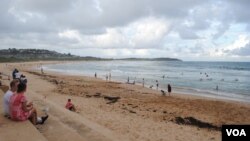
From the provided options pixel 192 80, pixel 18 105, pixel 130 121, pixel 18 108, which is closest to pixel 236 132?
pixel 18 105

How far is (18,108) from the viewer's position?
10.6 meters

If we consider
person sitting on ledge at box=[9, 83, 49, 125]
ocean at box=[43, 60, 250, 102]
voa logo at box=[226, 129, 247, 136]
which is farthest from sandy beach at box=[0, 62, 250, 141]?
ocean at box=[43, 60, 250, 102]

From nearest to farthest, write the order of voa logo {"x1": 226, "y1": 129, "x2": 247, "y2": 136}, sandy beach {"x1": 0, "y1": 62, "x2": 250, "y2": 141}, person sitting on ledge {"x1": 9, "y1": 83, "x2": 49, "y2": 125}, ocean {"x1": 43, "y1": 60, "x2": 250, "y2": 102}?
1. voa logo {"x1": 226, "y1": 129, "x2": 247, "y2": 136}
2. person sitting on ledge {"x1": 9, "y1": 83, "x2": 49, "y2": 125}
3. sandy beach {"x1": 0, "y1": 62, "x2": 250, "y2": 141}
4. ocean {"x1": 43, "y1": 60, "x2": 250, "y2": 102}

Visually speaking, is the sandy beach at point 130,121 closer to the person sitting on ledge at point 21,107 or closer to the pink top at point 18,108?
the person sitting on ledge at point 21,107

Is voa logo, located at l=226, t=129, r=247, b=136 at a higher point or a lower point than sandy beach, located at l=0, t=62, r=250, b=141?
higher

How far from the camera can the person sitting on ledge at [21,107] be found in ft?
34.0

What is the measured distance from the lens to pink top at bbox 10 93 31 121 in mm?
10383

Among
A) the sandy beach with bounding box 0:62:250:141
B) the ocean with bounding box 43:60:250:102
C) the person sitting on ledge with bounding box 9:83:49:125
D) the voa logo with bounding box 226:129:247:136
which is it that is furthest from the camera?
the ocean with bounding box 43:60:250:102

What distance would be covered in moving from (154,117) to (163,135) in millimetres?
4066

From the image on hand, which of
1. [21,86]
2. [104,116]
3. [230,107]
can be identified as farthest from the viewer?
Answer: [230,107]

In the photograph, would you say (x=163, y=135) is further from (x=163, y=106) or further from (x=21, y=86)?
(x=163, y=106)

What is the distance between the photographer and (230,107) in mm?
24203

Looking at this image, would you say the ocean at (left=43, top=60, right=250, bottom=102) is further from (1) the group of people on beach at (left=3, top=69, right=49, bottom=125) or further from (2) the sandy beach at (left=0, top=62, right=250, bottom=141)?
(1) the group of people on beach at (left=3, top=69, right=49, bottom=125)

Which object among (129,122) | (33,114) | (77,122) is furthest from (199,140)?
(33,114)
